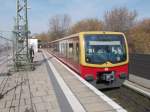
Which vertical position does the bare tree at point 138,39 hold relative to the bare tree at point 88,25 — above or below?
below

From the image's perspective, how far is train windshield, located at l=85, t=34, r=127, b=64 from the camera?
11.2 meters

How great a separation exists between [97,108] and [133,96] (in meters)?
5.13

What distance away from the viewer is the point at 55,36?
3199 inches

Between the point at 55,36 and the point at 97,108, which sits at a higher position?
the point at 55,36

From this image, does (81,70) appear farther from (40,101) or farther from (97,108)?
(97,108)

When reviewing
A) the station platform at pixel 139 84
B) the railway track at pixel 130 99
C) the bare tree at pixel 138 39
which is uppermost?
the bare tree at pixel 138 39

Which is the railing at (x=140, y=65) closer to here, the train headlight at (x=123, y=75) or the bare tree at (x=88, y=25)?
the train headlight at (x=123, y=75)

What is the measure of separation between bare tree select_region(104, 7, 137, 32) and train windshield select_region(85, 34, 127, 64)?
39.7 m

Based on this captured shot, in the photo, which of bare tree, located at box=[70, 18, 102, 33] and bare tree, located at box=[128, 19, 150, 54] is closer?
bare tree, located at box=[128, 19, 150, 54]

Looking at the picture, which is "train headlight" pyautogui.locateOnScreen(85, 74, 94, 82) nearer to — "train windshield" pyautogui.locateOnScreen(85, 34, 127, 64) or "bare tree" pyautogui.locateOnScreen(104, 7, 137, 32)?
"train windshield" pyautogui.locateOnScreen(85, 34, 127, 64)

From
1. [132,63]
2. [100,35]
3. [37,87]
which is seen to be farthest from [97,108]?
[132,63]

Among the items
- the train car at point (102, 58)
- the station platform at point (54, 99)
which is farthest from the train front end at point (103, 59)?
the station platform at point (54, 99)

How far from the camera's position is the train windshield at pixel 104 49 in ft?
36.7

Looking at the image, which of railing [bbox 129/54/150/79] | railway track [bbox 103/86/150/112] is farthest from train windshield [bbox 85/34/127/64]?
railing [bbox 129/54/150/79]
